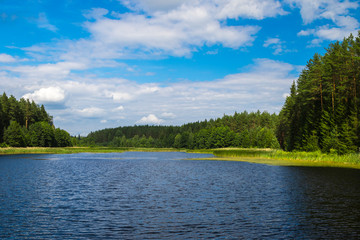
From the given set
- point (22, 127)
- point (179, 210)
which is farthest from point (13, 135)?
point (179, 210)

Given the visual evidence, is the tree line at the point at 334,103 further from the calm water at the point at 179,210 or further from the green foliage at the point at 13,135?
the green foliage at the point at 13,135

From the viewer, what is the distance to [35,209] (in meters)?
23.3

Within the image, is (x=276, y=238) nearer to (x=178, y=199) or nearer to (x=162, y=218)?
(x=162, y=218)

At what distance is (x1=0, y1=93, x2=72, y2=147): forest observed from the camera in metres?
141

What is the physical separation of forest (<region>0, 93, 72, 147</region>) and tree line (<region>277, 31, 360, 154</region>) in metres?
123

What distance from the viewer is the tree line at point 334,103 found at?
65.6 metres

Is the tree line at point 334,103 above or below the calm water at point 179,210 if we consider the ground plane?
above

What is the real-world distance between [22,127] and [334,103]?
161076mm

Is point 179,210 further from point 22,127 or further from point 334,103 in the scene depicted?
point 22,127

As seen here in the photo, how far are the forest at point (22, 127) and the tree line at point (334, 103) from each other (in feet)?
403

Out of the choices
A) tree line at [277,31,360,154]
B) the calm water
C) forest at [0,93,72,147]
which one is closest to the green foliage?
forest at [0,93,72,147]

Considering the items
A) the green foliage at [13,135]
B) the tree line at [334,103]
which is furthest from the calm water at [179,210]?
the green foliage at [13,135]

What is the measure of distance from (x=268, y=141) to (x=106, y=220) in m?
153

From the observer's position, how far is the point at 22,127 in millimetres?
172875
